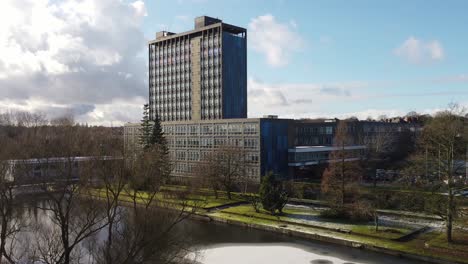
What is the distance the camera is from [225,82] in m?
101

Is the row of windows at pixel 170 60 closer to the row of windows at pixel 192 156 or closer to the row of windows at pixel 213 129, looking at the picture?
the row of windows at pixel 213 129

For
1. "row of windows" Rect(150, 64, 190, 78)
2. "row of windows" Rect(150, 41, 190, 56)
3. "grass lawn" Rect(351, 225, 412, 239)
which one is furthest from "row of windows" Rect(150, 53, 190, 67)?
"grass lawn" Rect(351, 225, 412, 239)

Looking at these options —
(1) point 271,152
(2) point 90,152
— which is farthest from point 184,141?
(2) point 90,152

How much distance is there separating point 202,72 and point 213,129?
36571mm

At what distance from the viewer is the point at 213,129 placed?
71.1 meters

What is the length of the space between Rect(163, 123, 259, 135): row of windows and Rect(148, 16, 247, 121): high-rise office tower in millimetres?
22363

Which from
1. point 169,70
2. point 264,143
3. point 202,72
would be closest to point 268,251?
point 264,143

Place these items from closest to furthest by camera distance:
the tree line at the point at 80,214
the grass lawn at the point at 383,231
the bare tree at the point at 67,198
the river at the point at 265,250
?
the tree line at the point at 80,214
the bare tree at the point at 67,198
the river at the point at 265,250
the grass lawn at the point at 383,231

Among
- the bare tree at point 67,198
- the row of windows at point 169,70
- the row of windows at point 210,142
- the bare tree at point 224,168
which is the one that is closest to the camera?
the bare tree at point 67,198

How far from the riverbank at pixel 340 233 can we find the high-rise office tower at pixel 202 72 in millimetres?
55900

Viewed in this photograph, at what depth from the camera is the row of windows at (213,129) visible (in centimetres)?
6506

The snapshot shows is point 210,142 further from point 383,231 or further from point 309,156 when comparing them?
point 383,231

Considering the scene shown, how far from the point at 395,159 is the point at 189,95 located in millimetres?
54837

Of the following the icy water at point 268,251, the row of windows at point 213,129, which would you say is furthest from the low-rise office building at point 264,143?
the icy water at point 268,251
